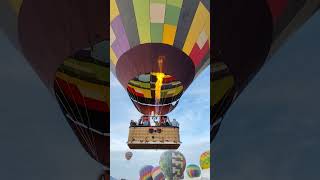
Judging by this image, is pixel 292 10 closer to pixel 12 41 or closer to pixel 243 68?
pixel 243 68

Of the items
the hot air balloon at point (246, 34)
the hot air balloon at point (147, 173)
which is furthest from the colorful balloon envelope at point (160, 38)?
the hot air balloon at point (147, 173)

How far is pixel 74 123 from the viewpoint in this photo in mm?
9211

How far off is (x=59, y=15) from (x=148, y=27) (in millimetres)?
1151

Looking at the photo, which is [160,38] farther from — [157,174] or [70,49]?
[157,174]

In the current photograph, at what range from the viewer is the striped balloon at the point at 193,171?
16766mm

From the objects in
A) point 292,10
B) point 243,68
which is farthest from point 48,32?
point 292,10

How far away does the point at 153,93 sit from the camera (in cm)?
859

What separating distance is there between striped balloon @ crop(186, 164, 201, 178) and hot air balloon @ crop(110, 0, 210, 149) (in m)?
8.95

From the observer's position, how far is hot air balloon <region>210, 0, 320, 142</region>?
6.93m

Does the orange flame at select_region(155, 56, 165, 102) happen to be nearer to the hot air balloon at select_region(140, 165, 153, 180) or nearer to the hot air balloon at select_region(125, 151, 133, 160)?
the hot air balloon at select_region(125, 151, 133, 160)

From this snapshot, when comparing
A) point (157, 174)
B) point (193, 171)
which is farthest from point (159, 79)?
point (193, 171)

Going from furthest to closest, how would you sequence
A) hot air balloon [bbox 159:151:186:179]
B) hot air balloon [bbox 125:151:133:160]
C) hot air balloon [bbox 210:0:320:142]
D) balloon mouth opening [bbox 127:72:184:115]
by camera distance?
1. hot air balloon [bbox 159:151:186:179]
2. hot air balloon [bbox 125:151:133:160]
3. balloon mouth opening [bbox 127:72:184:115]
4. hot air balloon [bbox 210:0:320:142]

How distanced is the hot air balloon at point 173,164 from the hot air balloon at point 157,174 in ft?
1.94

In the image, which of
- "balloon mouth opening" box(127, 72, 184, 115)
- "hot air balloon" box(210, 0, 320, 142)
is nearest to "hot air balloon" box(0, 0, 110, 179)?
"balloon mouth opening" box(127, 72, 184, 115)
